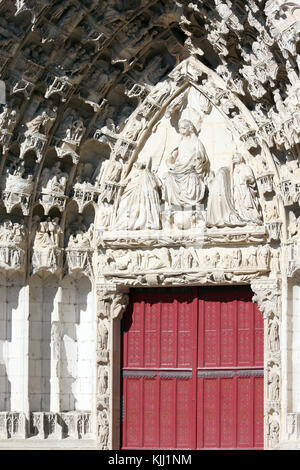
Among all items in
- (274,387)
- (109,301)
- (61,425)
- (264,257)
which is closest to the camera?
(274,387)

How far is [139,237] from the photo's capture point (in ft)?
57.6

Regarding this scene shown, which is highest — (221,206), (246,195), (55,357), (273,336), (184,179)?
(184,179)

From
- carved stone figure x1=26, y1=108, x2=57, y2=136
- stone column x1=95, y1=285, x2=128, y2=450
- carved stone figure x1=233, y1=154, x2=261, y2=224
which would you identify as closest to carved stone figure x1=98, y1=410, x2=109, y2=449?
stone column x1=95, y1=285, x2=128, y2=450

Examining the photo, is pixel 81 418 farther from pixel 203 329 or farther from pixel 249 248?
pixel 249 248

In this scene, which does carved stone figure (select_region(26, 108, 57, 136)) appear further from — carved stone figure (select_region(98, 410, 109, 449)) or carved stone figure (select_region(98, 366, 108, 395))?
carved stone figure (select_region(98, 410, 109, 449))

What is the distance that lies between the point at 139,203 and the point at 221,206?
1.19 m

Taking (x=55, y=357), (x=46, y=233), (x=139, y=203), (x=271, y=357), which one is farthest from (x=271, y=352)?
(x=46, y=233)

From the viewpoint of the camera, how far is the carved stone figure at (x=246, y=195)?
17.1 meters

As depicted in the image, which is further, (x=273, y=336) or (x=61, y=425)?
(x=61, y=425)

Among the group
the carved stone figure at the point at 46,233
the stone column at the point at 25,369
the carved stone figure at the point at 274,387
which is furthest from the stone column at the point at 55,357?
the carved stone figure at the point at 274,387

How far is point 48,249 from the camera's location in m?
17.6

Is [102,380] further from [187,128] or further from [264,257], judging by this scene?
[187,128]

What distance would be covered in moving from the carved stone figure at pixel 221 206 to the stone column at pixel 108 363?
5.52 feet

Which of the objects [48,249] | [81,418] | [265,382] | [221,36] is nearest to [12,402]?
[81,418]
